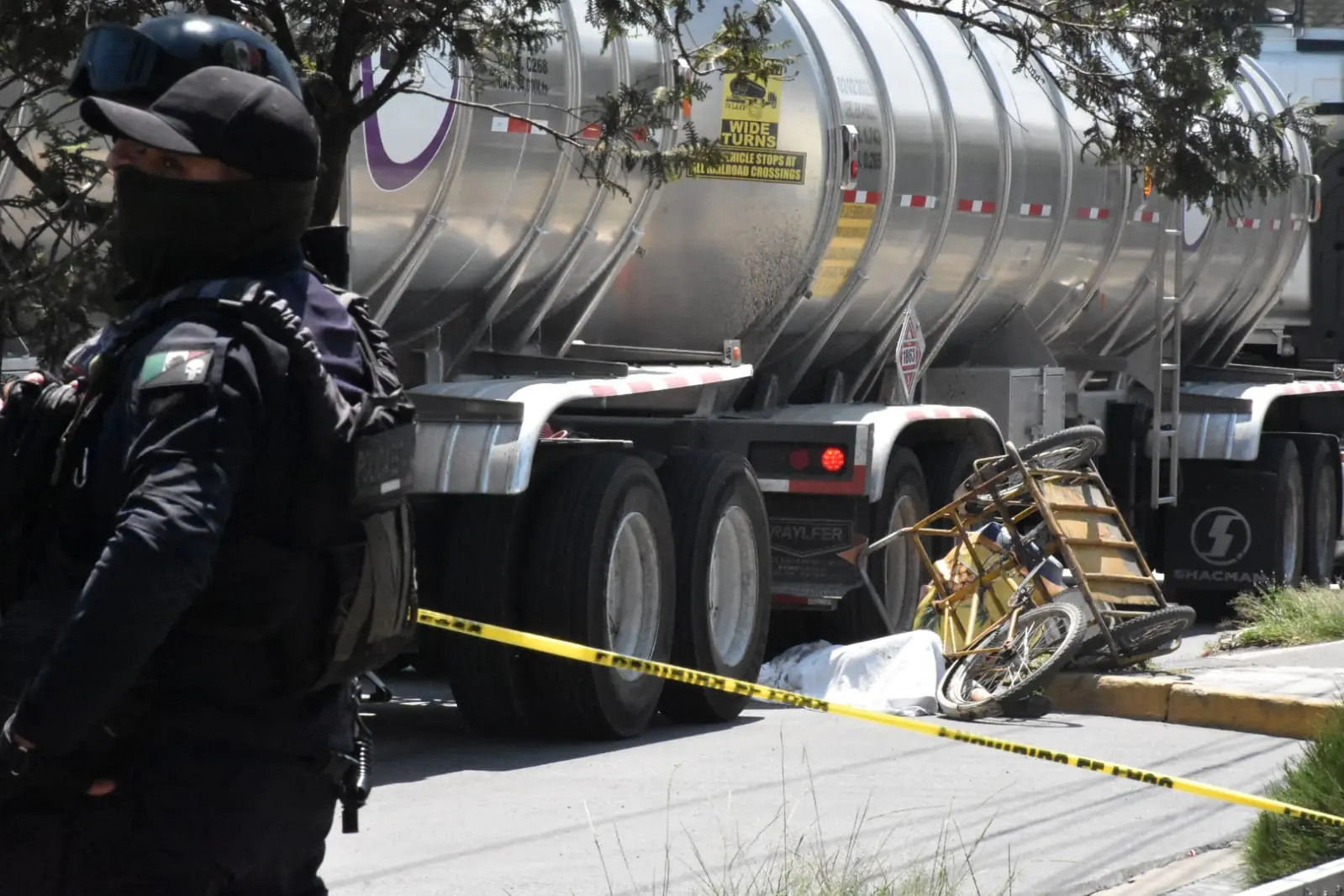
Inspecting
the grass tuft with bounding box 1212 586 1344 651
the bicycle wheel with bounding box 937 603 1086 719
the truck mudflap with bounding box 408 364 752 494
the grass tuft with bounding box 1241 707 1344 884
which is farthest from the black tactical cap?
the grass tuft with bounding box 1212 586 1344 651

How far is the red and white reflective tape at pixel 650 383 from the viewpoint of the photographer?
8320 millimetres

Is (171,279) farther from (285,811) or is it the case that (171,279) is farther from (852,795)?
(852,795)

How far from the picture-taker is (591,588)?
8.02 m

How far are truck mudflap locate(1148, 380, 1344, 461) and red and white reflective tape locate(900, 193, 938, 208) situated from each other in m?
3.69

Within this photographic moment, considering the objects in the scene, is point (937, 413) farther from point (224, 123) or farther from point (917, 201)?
point (224, 123)

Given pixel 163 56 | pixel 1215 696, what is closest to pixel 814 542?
pixel 1215 696

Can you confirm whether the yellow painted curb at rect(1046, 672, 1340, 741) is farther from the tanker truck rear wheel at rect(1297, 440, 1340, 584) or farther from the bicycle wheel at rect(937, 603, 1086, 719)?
the tanker truck rear wheel at rect(1297, 440, 1340, 584)

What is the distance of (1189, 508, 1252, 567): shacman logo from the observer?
14375mm

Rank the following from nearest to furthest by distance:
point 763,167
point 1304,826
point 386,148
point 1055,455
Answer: point 1304,826
point 386,148
point 763,167
point 1055,455

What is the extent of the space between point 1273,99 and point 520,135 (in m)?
9.42

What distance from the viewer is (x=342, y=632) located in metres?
2.83

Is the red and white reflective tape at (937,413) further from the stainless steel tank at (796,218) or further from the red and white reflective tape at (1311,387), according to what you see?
the red and white reflective tape at (1311,387)

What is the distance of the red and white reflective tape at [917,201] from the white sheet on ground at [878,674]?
2.35 meters

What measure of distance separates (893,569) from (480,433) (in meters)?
3.98
